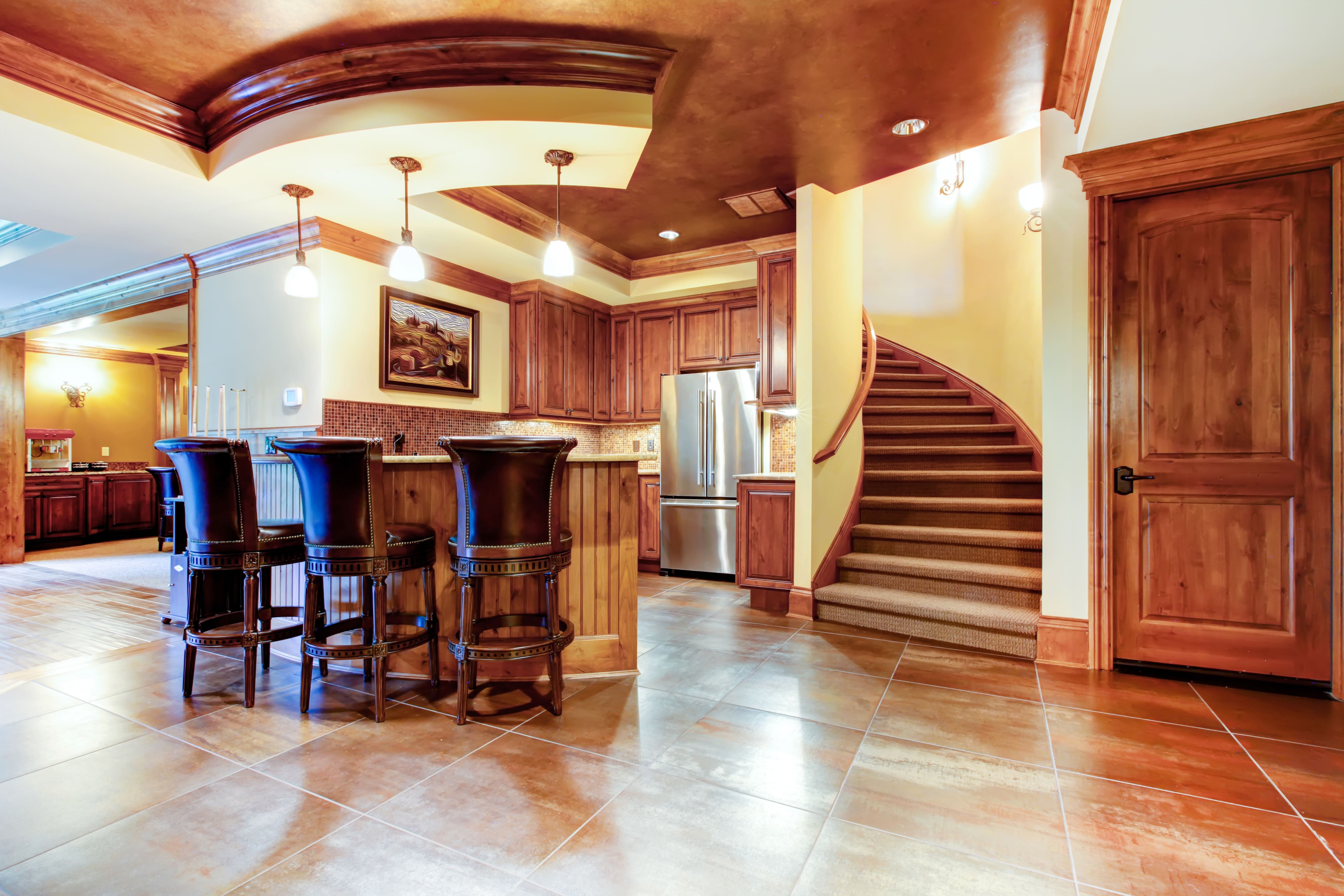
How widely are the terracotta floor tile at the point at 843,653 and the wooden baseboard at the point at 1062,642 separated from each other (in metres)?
0.66

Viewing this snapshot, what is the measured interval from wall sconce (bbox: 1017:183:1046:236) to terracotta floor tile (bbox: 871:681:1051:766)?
3961mm

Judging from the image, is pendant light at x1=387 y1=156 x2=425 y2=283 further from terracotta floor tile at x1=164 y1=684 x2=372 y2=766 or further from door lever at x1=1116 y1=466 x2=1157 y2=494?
door lever at x1=1116 y1=466 x2=1157 y2=494


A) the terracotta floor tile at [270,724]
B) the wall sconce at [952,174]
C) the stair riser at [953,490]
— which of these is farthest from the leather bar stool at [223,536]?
the wall sconce at [952,174]

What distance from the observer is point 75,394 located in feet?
27.6

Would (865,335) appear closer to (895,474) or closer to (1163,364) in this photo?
(895,474)

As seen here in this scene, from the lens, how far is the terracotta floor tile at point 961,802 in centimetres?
163

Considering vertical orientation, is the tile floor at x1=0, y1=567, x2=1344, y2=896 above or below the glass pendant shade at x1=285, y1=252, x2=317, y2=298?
below

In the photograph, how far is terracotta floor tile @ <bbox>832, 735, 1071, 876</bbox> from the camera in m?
1.63

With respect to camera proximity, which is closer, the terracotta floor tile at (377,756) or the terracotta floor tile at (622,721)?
the terracotta floor tile at (377,756)

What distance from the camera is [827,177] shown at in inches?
158

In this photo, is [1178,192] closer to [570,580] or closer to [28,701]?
[570,580]

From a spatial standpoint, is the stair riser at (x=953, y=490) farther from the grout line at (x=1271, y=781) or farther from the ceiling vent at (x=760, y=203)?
the ceiling vent at (x=760, y=203)

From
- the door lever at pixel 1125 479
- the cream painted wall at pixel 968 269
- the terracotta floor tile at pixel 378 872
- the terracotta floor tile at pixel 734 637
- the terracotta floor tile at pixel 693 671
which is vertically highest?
the cream painted wall at pixel 968 269

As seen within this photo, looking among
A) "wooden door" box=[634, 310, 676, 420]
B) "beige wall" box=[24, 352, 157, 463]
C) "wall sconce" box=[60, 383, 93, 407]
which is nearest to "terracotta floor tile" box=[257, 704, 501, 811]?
"wooden door" box=[634, 310, 676, 420]
